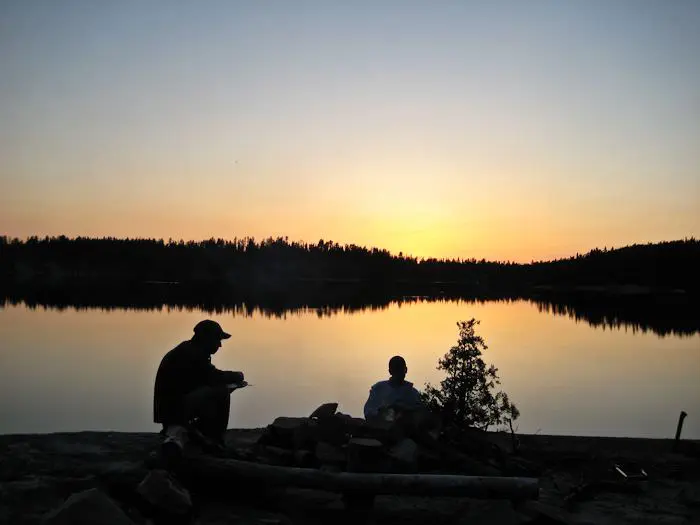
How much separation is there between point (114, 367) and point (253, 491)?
1995 cm

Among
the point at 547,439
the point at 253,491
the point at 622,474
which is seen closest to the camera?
the point at 253,491

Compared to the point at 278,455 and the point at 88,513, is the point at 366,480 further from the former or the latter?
the point at 88,513

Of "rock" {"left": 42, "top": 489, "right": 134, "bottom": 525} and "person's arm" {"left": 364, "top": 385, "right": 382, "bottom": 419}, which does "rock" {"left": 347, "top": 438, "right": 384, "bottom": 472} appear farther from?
"rock" {"left": 42, "top": 489, "right": 134, "bottom": 525}

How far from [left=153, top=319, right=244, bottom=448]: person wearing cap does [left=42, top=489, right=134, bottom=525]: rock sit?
47.5 inches

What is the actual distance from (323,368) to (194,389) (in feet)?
64.8

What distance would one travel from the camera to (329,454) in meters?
6.99

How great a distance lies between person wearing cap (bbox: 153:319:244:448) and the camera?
6.90 metres

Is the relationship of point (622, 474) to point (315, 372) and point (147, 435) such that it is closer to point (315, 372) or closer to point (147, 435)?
point (147, 435)

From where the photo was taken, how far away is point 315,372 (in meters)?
25.5

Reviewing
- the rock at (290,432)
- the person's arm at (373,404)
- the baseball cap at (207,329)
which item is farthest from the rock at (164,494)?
the person's arm at (373,404)

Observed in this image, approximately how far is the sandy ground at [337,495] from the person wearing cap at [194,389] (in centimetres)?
70

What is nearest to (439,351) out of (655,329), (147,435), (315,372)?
(315,372)

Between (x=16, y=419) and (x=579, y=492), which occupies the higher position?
(x=579, y=492)

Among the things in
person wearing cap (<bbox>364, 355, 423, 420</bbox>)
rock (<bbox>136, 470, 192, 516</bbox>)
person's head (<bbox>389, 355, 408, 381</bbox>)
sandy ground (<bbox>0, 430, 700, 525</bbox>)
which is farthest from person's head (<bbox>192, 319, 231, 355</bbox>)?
person's head (<bbox>389, 355, 408, 381</bbox>)
